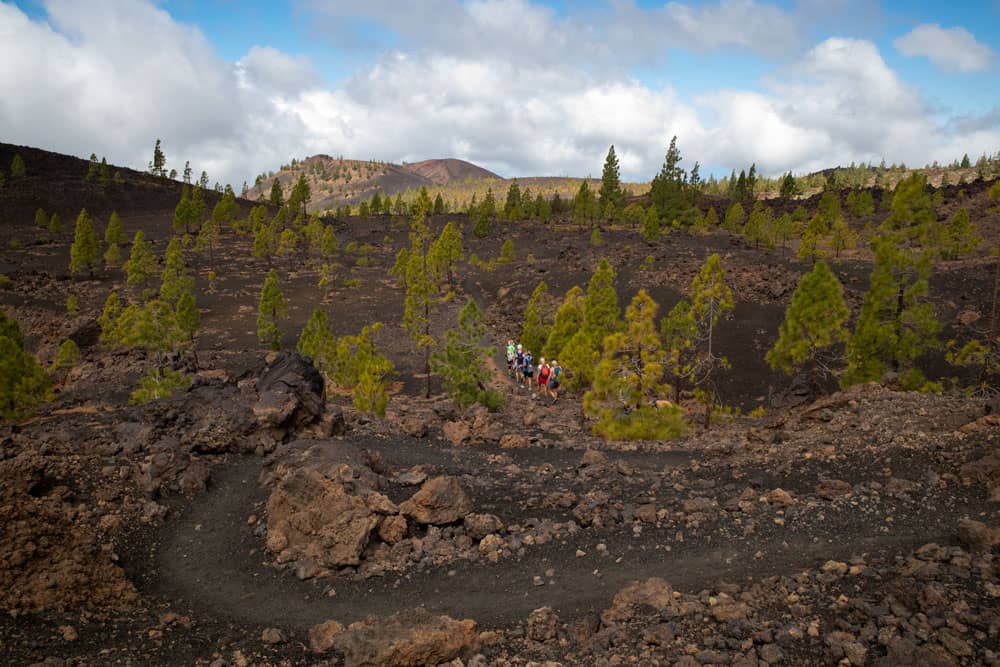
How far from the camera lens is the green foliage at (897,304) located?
22.1m

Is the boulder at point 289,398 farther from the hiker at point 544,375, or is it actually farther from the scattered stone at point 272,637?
the hiker at point 544,375

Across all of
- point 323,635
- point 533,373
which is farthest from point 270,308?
point 323,635

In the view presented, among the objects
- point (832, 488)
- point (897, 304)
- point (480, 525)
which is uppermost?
point (897, 304)

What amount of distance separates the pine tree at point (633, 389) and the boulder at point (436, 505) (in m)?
8.45

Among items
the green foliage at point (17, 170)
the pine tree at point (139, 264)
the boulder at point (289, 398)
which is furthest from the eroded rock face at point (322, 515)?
the green foliage at point (17, 170)

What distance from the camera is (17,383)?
25031 millimetres

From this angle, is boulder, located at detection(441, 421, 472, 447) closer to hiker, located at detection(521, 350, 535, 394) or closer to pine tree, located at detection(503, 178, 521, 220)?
hiker, located at detection(521, 350, 535, 394)

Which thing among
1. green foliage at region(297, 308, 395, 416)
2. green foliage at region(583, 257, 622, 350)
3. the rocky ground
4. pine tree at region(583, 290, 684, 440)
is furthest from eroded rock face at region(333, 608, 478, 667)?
green foliage at region(583, 257, 622, 350)

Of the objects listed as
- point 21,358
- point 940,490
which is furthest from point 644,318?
point 21,358

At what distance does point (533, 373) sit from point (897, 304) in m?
18.3

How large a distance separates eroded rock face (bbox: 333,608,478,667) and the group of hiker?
20.7m

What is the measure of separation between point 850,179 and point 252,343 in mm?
160159

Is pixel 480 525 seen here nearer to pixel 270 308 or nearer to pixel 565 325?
pixel 565 325

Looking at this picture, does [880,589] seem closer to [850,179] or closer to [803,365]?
[803,365]
